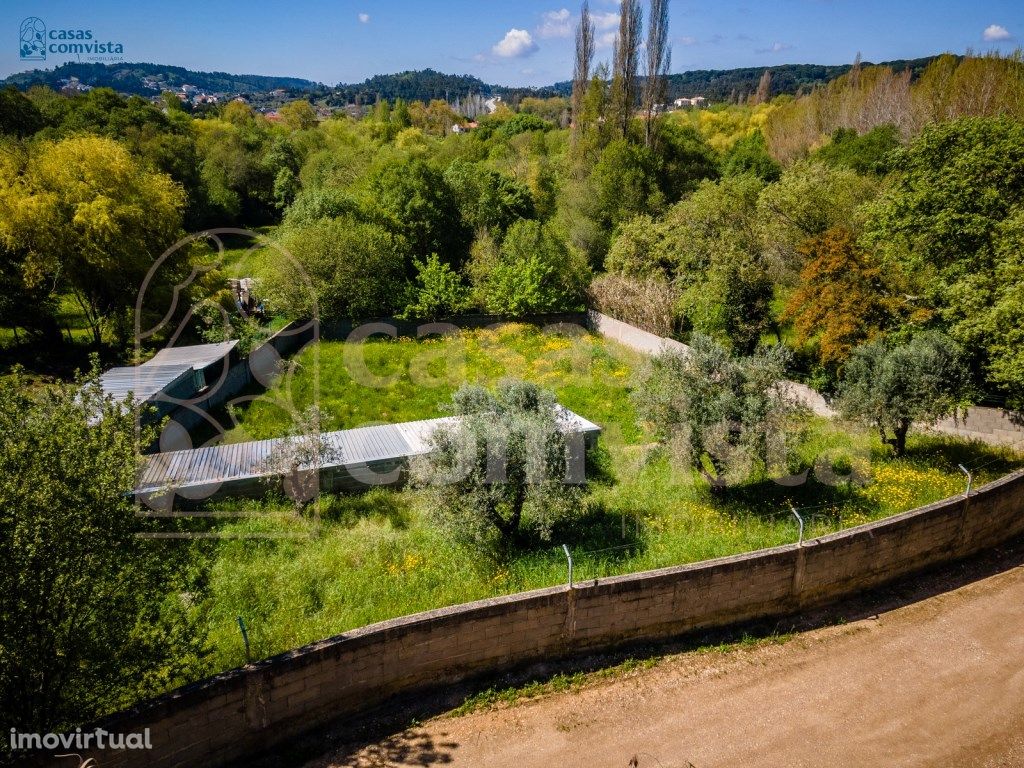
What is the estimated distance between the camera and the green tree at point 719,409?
1247 centimetres

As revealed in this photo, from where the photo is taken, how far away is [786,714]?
29.6ft

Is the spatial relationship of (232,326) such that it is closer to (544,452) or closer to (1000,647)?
(544,452)

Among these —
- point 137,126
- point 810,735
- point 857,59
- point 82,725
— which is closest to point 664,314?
point 810,735

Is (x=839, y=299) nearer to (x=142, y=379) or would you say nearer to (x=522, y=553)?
(x=522, y=553)

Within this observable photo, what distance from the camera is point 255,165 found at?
54.5 meters

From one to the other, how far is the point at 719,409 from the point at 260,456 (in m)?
10.6

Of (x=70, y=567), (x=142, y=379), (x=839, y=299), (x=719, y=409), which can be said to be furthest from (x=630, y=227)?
(x=70, y=567)

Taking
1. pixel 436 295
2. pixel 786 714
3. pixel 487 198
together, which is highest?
pixel 487 198

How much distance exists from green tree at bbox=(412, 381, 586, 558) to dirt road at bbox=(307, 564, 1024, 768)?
3.15 m

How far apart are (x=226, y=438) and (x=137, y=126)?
163 ft

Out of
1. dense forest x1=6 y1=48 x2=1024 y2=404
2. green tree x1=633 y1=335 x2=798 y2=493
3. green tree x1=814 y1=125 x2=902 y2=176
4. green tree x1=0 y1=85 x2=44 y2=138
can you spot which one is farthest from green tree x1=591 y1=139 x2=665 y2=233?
green tree x1=0 y1=85 x2=44 y2=138

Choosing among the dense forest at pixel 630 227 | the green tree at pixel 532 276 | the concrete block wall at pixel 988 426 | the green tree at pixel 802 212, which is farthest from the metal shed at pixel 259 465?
the green tree at pixel 802 212

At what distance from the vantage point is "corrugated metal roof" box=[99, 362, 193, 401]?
16.1 metres

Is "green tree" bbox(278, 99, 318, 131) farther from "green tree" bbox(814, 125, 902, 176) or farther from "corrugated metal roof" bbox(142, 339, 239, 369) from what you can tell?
"corrugated metal roof" bbox(142, 339, 239, 369)
